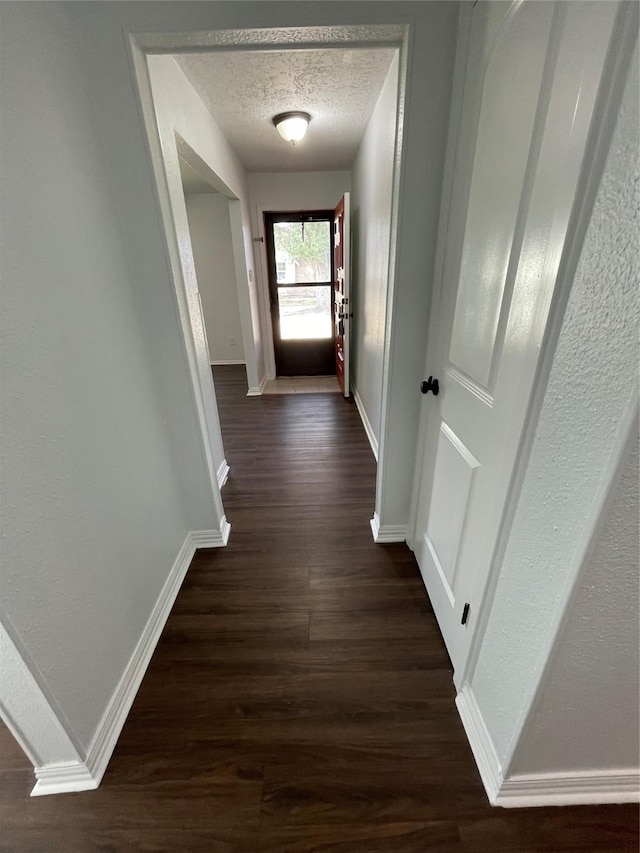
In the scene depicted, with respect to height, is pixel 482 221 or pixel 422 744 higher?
pixel 482 221

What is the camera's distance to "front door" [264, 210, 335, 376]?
4.36 meters

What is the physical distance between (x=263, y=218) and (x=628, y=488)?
4626 mm

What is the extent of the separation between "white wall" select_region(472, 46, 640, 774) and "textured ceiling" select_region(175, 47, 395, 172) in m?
1.41

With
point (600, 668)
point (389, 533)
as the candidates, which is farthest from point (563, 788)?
point (389, 533)

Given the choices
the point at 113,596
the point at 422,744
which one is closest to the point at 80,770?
the point at 113,596

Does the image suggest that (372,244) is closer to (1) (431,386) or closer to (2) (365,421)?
(2) (365,421)

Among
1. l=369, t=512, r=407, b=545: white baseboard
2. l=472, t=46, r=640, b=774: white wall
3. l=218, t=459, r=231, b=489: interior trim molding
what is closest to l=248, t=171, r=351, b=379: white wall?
l=218, t=459, r=231, b=489: interior trim molding

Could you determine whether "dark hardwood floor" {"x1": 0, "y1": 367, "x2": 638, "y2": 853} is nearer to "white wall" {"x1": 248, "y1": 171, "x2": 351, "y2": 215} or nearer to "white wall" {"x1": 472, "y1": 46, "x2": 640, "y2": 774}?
"white wall" {"x1": 472, "y1": 46, "x2": 640, "y2": 774}

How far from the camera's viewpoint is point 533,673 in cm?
81

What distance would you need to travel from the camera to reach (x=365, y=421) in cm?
332

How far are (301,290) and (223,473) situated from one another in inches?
119

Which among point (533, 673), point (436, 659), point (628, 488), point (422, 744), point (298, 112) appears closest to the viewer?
point (628, 488)

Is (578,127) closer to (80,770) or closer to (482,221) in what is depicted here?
(482,221)

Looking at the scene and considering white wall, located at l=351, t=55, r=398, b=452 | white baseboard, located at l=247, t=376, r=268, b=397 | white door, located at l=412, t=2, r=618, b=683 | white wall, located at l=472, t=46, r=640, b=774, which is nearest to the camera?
white wall, located at l=472, t=46, r=640, b=774
